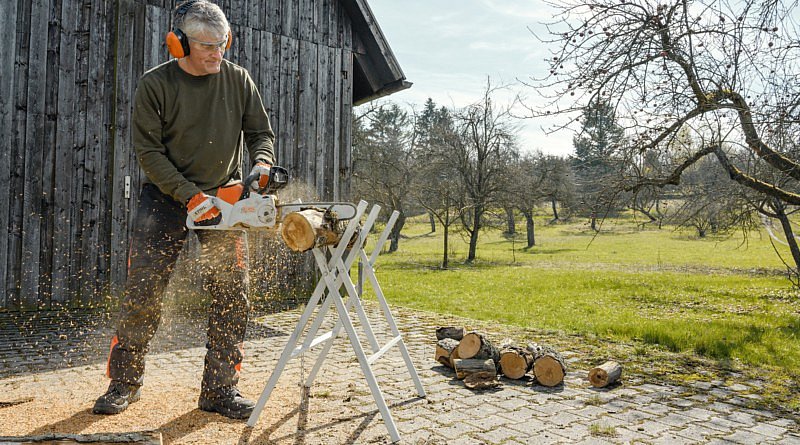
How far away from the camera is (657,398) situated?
14.2 feet

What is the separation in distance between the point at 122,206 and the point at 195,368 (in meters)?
3.61

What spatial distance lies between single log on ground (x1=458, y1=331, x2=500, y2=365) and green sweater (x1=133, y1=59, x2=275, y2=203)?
2.26 meters

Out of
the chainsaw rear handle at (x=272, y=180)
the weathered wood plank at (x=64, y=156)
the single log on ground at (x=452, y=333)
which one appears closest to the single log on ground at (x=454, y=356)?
the single log on ground at (x=452, y=333)

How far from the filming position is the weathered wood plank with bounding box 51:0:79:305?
7301mm

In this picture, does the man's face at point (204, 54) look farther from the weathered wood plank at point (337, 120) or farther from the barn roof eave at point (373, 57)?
the barn roof eave at point (373, 57)

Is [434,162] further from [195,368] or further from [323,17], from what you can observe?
[195,368]

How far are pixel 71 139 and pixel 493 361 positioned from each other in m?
5.96

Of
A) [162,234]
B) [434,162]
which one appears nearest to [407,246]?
[434,162]

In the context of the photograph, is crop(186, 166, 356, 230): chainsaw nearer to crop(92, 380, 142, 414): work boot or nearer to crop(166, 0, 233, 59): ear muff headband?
crop(166, 0, 233, 59): ear muff headband

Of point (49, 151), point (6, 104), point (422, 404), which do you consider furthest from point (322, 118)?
point (422, 404)

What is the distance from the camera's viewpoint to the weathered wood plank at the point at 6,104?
7059 millimetres

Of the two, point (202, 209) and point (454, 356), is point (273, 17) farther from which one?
point (202, 209)

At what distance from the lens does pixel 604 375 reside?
4.54m

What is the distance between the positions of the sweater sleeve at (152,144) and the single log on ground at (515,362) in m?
2.84
